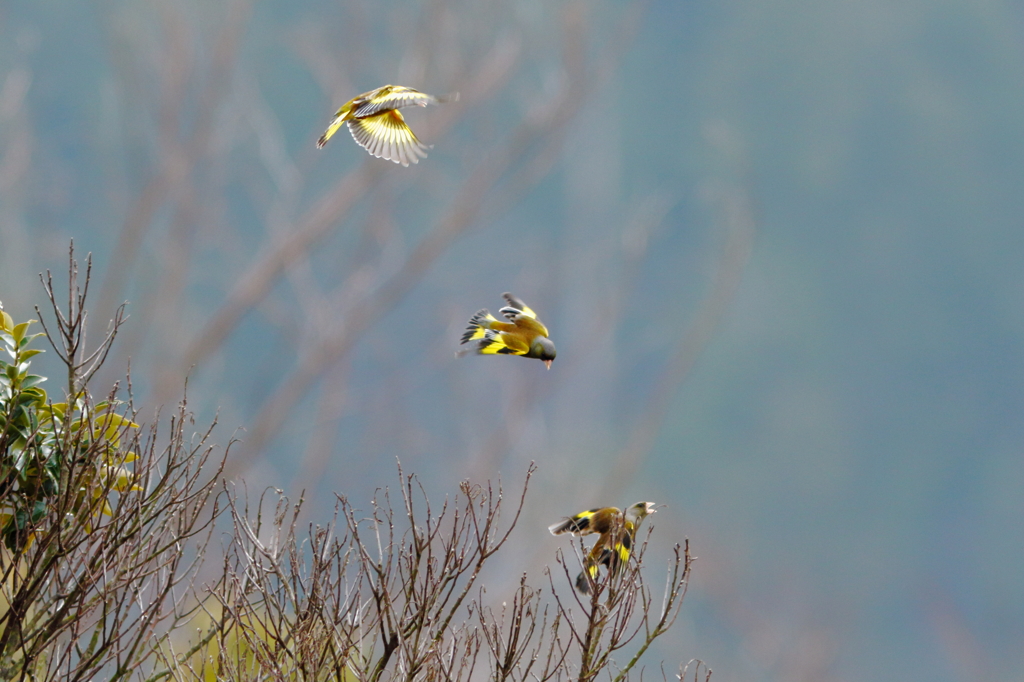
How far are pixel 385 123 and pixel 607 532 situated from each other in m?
1.30

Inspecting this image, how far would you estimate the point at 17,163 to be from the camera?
7797 millimetres

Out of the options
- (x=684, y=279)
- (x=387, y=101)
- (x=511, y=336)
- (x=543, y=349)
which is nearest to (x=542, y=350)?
(x=543, y=349)

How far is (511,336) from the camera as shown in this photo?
2447mm

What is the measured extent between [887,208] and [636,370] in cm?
372

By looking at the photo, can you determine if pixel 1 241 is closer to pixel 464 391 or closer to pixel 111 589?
pixel 464 391

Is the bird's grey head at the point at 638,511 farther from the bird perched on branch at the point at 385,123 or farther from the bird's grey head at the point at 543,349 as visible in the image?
the bird perched on branch at the point at 385,123

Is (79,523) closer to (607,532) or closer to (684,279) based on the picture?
(607,532)

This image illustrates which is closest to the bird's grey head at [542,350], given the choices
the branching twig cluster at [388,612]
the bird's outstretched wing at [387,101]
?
the branching twig cluster at [388,612]

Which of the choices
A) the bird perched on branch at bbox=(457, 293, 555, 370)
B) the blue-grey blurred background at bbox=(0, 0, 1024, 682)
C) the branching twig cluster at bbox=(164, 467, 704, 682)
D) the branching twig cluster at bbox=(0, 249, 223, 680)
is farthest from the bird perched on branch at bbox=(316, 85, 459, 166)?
the blue-grey blurred background at bbox=(0, 0, 1024, 682)

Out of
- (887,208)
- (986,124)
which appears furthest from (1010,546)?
(986,124)

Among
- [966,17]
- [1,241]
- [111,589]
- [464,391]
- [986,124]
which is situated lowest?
[111,589]

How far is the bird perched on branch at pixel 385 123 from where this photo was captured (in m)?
2.32

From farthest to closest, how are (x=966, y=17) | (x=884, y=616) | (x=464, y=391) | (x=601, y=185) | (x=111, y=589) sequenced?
(x=966, y=17) < (x=884, y=616) < (x=601, y=185) < (x=464, y=391) < (x=111, y=589)

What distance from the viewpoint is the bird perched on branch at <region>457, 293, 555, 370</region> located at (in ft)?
7.77
